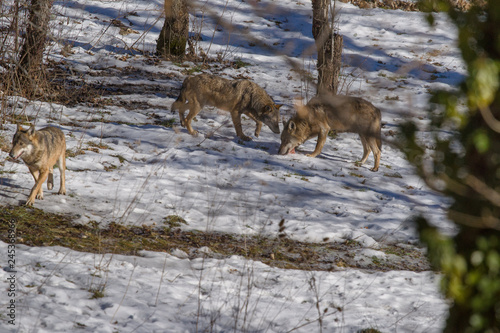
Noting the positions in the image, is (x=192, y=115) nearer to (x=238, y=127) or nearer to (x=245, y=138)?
(x=238, y=127)

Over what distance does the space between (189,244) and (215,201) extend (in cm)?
172

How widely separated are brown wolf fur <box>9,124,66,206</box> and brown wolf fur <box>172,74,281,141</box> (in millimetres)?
4465

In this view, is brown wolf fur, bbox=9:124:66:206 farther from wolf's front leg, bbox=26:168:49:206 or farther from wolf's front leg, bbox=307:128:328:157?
wolf's front leg, bbox=307:128:328:157

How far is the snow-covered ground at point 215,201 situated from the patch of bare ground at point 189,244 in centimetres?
22

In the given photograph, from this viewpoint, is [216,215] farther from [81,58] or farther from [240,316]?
[81,58]

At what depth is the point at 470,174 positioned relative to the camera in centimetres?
188

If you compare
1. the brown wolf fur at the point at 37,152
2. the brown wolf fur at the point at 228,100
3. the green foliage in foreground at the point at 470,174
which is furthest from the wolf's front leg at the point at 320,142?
the green foliage in foreground at the point at 470,174

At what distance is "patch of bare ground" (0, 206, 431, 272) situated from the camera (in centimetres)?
562

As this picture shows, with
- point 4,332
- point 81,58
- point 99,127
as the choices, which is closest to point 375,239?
point 4,332

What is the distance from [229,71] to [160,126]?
520 centimetres

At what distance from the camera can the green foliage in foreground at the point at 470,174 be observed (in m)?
1.82

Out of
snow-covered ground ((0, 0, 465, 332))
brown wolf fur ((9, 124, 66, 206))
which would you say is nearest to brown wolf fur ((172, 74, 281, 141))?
snow-covered ground ((0, 0, 465, 332))

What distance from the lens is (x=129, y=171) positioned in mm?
8570

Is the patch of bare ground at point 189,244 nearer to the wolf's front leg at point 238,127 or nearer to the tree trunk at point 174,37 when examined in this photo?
the wolf's front leg at point 238,127
